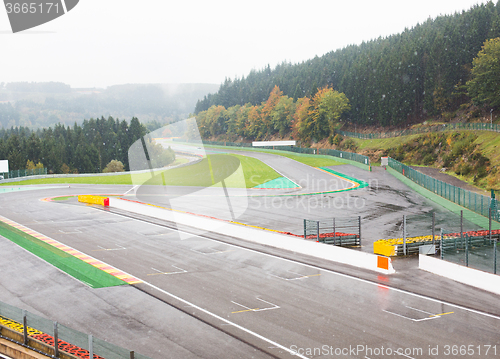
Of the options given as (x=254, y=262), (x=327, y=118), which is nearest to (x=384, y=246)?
(x=254, y=262)

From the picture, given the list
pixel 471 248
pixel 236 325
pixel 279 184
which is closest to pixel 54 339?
pixel 236 325

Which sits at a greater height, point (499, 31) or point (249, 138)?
point (499, 31)

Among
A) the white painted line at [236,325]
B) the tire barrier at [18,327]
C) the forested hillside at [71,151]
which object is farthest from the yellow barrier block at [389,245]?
the forested hillside at [71,151]

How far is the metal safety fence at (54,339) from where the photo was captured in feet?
26.1

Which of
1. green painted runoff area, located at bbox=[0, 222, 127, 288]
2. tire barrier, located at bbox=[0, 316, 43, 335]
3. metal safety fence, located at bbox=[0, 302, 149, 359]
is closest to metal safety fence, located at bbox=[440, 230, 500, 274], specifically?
metal safety fence, located at bbox=[0, 302, 149, 359]

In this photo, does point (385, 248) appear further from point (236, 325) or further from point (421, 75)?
point (421, 75)

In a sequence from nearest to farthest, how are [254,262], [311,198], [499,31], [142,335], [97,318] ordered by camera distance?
1. [142,335]
2. [97,318]
3. [254,262]
4. [311,198]
5. [499,31]

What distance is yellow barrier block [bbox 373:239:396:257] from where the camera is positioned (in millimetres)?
20734

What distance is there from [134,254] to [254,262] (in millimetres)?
6702

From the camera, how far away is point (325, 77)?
14225cm

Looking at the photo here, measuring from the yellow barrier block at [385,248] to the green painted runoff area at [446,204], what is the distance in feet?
18.1

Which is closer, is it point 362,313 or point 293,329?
point 293,329

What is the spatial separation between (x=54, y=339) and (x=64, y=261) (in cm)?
1206

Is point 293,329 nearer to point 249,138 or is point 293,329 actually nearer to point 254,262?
point 254,262
